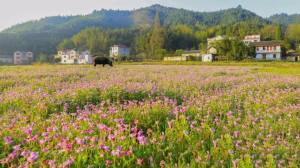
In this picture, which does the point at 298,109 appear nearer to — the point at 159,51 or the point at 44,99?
→ the point at 44,99

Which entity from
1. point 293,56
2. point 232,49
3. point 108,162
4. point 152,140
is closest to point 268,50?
point 293,56

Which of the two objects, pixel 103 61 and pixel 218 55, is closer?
pixel 103 61

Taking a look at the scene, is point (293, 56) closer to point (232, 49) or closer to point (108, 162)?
point (232, 49)

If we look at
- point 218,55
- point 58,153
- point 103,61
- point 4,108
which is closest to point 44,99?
point 4,108

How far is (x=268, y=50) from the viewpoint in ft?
490

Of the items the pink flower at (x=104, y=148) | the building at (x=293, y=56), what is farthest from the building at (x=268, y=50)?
the pink flower at (x=104, y=148)

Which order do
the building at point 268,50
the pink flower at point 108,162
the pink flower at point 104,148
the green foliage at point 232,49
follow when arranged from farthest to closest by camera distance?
the building at point 268,50 < the green foliage at point 232,49 < the pink flower at point 104,148 < the pink flower at point 108,162

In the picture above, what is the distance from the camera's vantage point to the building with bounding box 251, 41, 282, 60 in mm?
146500

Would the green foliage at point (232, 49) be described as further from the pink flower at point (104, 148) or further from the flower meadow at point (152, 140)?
the pink flower at point (104, 148)

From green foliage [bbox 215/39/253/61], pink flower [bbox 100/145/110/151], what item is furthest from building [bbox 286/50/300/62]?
pink flower [bbox 100/145/110/151]

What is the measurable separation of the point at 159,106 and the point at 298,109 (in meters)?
2.70

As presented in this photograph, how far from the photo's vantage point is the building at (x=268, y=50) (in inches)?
5768

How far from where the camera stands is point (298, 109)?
6.72 m

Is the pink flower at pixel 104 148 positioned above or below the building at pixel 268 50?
below
